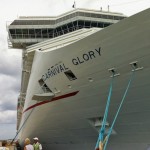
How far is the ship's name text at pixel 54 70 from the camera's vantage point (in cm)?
1239

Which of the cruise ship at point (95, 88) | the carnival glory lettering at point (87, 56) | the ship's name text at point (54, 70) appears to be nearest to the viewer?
the cruise ship at point (95, 88)

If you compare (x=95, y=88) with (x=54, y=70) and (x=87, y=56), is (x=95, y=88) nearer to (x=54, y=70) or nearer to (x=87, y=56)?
(x=87, y=56)

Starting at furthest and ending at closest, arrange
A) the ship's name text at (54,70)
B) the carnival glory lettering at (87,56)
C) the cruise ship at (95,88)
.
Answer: the ship's name text at (54,70)
the carnival glory lettering at (87,56)
the cruise ship at (95,88)

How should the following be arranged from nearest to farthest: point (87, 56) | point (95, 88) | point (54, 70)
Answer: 1. point (87, 56)
2. point (95, 88)
3. point (54, 70)

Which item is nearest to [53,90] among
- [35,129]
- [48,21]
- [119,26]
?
[35,129]

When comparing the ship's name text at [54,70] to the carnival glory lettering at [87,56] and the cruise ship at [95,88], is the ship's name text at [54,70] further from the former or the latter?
the carnival glory lettering at [87,56]

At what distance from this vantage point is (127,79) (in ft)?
33.8

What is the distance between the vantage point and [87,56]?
1116 centimetres

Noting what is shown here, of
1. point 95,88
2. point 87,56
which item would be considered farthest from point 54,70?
point 95,88

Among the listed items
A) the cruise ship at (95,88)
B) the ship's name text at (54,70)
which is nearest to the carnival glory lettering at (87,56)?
the cruise ship at (95,88)

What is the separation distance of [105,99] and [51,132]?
4665mm

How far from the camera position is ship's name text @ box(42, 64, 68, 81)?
488 inches

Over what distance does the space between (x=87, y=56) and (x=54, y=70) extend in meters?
2.25

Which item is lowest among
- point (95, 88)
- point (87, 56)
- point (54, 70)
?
point (95, 88)
